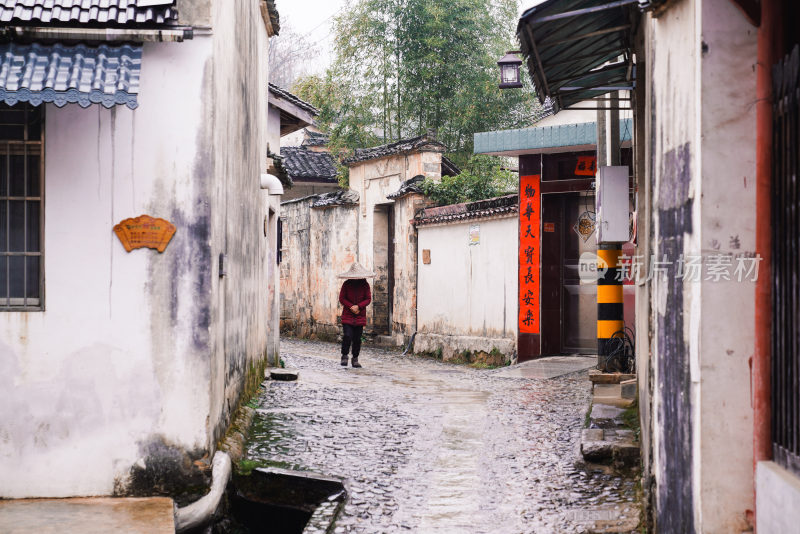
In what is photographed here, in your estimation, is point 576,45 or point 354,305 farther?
point 354,305

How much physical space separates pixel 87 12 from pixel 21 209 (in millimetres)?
1471

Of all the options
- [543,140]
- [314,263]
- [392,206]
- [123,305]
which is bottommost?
[123,305]

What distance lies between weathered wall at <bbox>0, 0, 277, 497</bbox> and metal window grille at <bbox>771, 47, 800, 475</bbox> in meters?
3.98

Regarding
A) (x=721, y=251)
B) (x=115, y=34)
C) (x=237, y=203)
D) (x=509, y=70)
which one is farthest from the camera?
(x=509, y=70)

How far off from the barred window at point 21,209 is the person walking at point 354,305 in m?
8.50

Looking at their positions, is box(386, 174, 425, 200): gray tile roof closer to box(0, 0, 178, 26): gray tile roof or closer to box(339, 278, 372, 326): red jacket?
box(339, 278, 372, 326): red jacket

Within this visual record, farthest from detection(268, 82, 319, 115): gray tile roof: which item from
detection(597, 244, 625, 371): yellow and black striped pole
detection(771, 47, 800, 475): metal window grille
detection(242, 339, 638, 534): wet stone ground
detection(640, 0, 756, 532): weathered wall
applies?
Result: detection(771, 47, 800, 475): metal window grille

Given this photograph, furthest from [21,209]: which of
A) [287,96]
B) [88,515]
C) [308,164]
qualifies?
[308,164]

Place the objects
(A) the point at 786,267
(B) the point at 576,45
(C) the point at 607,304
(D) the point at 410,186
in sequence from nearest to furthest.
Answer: (A) the point at 786,267 → (B) the point at 576,45 → (C) the point at 607,304 → (D) the point at 410,186

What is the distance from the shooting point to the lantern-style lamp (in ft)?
40.7

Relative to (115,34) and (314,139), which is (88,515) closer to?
(115,34)

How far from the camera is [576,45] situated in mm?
6926

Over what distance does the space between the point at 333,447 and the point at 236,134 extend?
300 centimetres

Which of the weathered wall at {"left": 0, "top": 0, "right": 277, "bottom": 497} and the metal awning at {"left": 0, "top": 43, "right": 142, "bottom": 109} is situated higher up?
the metal awning at {"left": 0, "top": 43, "right": 142, "bottom": 109}
